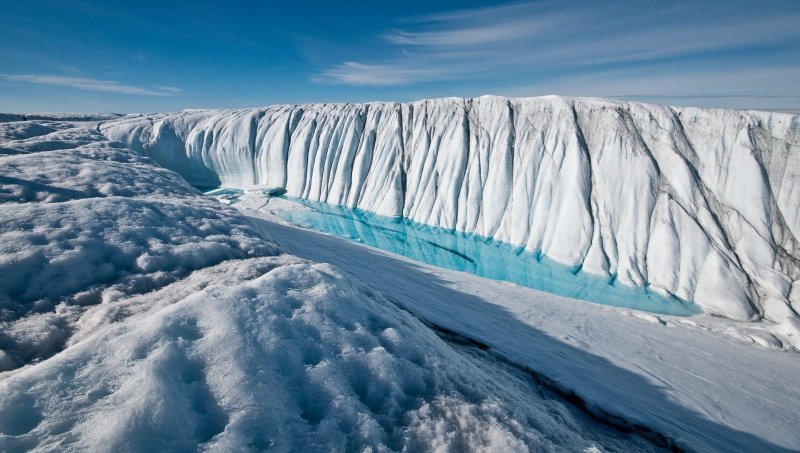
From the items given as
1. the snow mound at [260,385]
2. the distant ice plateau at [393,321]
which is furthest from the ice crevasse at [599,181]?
the snow mound at [260,385]

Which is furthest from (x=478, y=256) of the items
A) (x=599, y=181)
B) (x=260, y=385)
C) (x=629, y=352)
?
(x=260, y=385)

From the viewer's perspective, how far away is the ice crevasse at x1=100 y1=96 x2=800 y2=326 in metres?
12.9

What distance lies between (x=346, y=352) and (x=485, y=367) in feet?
7.59

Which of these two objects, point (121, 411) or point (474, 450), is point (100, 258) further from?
point (474, 450)

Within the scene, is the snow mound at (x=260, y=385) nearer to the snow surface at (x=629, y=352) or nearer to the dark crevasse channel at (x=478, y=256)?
the snow surface at (x=629, y=352)

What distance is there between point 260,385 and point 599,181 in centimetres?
1786

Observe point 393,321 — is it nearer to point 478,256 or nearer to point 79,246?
point 79,246

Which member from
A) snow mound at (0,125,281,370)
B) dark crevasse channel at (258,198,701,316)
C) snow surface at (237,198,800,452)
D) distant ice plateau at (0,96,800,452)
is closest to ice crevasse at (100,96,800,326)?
distant ice plateau at (0,96,800,452)

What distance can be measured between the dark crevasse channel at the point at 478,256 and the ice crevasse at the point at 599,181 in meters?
0.57

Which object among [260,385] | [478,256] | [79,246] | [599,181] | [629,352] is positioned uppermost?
[599,181]

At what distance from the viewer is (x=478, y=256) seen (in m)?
17.0

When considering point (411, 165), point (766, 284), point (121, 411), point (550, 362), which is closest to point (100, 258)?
point (121, 411)

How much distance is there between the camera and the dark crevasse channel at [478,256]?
1296 cm

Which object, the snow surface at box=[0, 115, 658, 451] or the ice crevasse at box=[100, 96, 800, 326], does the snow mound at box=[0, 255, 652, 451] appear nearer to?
the snow surface at box=[0, 115, 658, 451]
